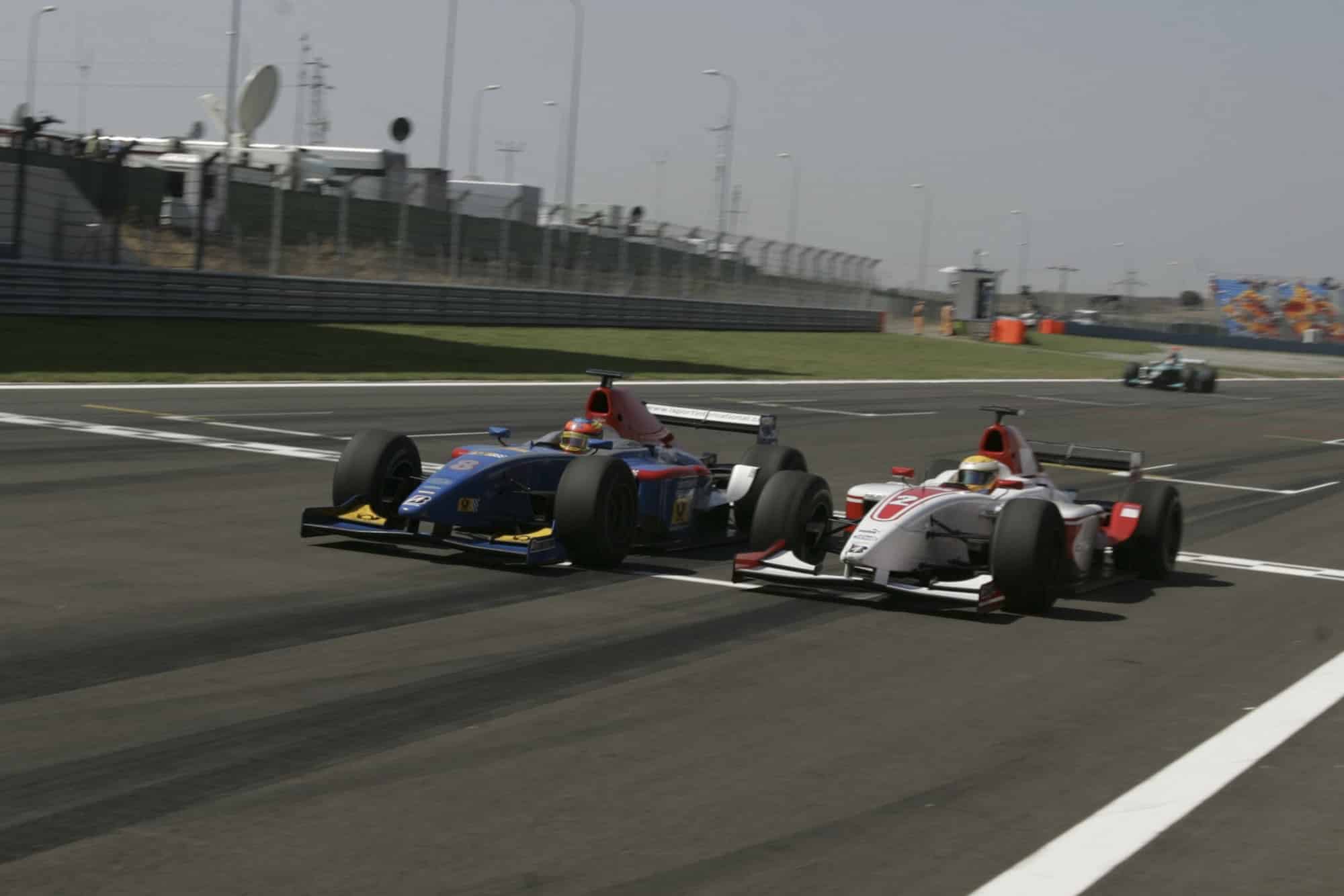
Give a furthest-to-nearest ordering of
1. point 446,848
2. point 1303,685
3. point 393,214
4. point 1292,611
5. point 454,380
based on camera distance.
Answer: point 393,214 < point 454,380 < point 1292,611 < point 1303,685 < point 446,848

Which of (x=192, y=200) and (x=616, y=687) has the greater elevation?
(x=192, y=200)

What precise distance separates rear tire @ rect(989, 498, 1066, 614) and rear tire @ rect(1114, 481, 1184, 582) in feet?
6.05

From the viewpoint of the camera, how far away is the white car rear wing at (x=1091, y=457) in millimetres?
12570

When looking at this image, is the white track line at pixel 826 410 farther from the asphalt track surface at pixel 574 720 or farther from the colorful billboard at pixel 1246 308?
the colorful billboard at pixel 1246 308

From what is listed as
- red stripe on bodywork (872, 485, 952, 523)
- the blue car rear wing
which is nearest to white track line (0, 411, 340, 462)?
the blue car rear wing

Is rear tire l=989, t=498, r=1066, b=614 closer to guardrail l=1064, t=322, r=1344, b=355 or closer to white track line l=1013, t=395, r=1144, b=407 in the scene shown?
white track line l=1013, t=395, r=1144, b=407

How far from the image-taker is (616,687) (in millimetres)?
7422

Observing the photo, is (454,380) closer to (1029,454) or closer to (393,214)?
(393,214)

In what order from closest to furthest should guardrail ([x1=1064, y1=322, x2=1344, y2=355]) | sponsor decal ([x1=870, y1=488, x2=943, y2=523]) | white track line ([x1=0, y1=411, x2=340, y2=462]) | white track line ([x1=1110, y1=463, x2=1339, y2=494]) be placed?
1. sponsor decal ([x1=870, y1=488, x2=943, y2=523])
2. white track line ([x1=0, y1=411, x2=340, y2=462])
3. white track line ([x1=1110, y1=463, x2=1339, y2=494])
4. guardrail ([x1=1064, y1=322, x2=1344, y2=355])

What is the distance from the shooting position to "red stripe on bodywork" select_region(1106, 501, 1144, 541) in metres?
11.6

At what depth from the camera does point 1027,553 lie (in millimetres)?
9727

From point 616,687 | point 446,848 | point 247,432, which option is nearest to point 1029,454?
point 616,687

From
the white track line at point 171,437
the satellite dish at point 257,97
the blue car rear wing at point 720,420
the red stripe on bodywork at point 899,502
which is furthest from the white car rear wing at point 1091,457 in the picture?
the satellite dish at point 257,97

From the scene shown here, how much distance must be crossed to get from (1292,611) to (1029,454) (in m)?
1.98
